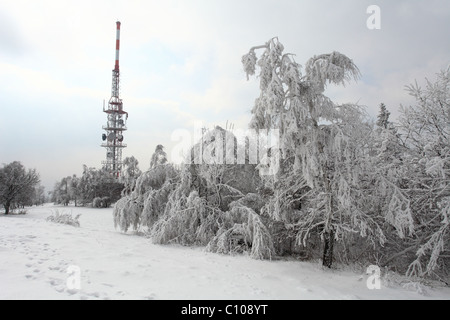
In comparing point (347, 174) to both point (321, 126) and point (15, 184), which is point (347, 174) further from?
point (15, 184)

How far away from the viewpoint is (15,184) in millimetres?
23875

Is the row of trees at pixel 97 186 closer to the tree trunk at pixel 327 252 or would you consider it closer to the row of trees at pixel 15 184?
the row of trees at pixel 15 184

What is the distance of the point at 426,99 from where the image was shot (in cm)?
718

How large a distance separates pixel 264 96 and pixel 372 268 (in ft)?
18.8

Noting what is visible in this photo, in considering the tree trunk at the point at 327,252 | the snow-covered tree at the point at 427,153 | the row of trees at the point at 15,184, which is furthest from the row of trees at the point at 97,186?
the snow-covered tree at the point at 427,153

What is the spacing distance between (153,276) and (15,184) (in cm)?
2549

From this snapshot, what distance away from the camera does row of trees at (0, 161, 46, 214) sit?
23328mm

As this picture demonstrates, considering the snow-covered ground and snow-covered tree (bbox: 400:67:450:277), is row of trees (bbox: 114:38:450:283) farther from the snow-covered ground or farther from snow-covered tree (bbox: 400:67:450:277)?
the snow-covered ground

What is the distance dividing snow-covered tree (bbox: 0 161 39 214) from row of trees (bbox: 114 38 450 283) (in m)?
23.9

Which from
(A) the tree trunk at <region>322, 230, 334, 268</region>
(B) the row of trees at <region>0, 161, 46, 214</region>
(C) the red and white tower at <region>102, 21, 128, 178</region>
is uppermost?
(C) the red and white tower at <region>102, 21, 128, 178</region>

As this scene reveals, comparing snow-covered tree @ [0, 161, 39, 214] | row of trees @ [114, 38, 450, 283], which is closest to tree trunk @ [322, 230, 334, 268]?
row of trees @ [114, 38, 450, 283]

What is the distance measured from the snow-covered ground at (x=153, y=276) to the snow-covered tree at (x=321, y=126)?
1328mm

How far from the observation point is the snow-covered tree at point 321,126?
6.32 metres

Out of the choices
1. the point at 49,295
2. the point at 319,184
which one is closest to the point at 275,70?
the point at 319,184
